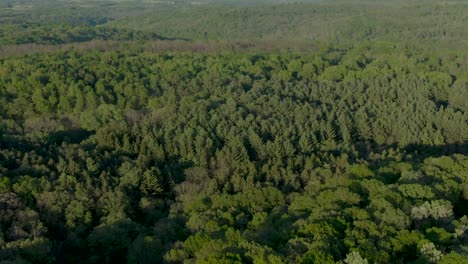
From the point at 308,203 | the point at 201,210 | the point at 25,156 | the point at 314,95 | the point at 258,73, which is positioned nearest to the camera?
the point at 308,203

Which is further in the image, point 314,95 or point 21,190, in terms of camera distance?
point 314,95

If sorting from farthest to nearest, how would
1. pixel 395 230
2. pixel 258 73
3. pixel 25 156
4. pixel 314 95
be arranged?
pixel 258 73 → pixel 314 95 → pixel 25 156 → pixel 395 230

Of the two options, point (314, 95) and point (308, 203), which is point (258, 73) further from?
point (308, 203)

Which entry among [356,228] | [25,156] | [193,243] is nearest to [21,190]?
[25,156]

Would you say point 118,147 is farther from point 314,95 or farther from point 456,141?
point 456,141

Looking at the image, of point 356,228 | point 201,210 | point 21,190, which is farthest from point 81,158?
point 356,228

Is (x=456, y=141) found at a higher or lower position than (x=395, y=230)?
lower
